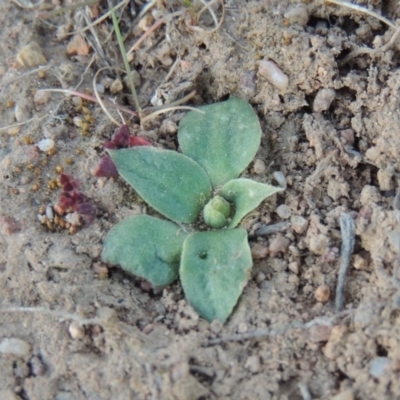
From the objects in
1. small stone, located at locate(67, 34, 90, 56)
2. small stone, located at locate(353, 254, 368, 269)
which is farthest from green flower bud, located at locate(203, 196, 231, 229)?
small stone, located at locate(67, 34, 90, 56)

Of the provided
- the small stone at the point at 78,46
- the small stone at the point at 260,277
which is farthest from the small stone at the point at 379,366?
the small stone at the point at 78,46

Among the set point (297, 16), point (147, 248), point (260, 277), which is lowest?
point (147, 248)

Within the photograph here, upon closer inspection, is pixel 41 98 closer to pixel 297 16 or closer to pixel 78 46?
pixel 78 46

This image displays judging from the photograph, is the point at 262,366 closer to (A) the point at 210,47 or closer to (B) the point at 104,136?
(B) the point at 104,136

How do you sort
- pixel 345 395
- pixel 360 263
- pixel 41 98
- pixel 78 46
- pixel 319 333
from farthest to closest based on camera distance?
pixel 78 46 → pixel 41 98 → pixel 360 263 → pixel 319 333 → pixel 345 395

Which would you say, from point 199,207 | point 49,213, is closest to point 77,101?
point 49,213

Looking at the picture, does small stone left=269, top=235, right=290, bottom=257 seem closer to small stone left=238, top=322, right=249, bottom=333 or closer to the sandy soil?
the sandy soil
